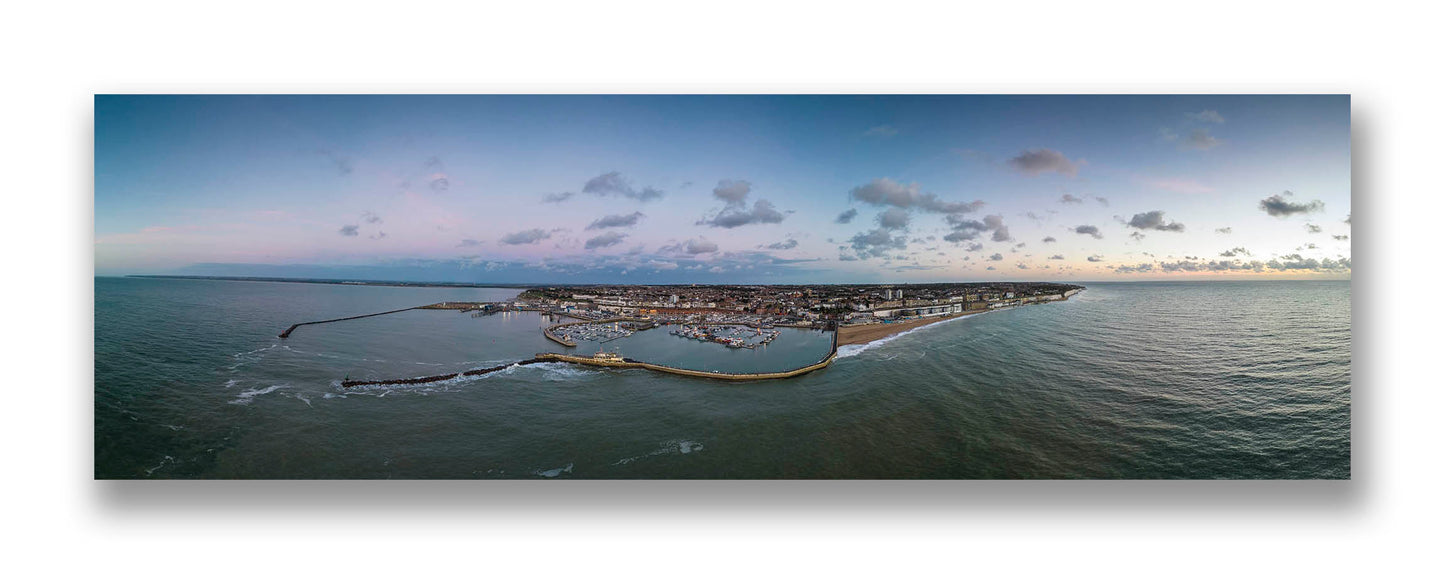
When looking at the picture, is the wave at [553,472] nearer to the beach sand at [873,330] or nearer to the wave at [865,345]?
the wave at [865,345]

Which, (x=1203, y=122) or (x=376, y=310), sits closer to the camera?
(x=1203, y=122)

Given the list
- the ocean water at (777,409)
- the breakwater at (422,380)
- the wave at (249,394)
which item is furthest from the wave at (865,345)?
the wave at (249,394)

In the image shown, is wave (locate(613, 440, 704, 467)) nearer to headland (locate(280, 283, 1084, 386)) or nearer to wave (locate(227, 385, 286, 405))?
headland (locate(280, 283, 1084, 386))
